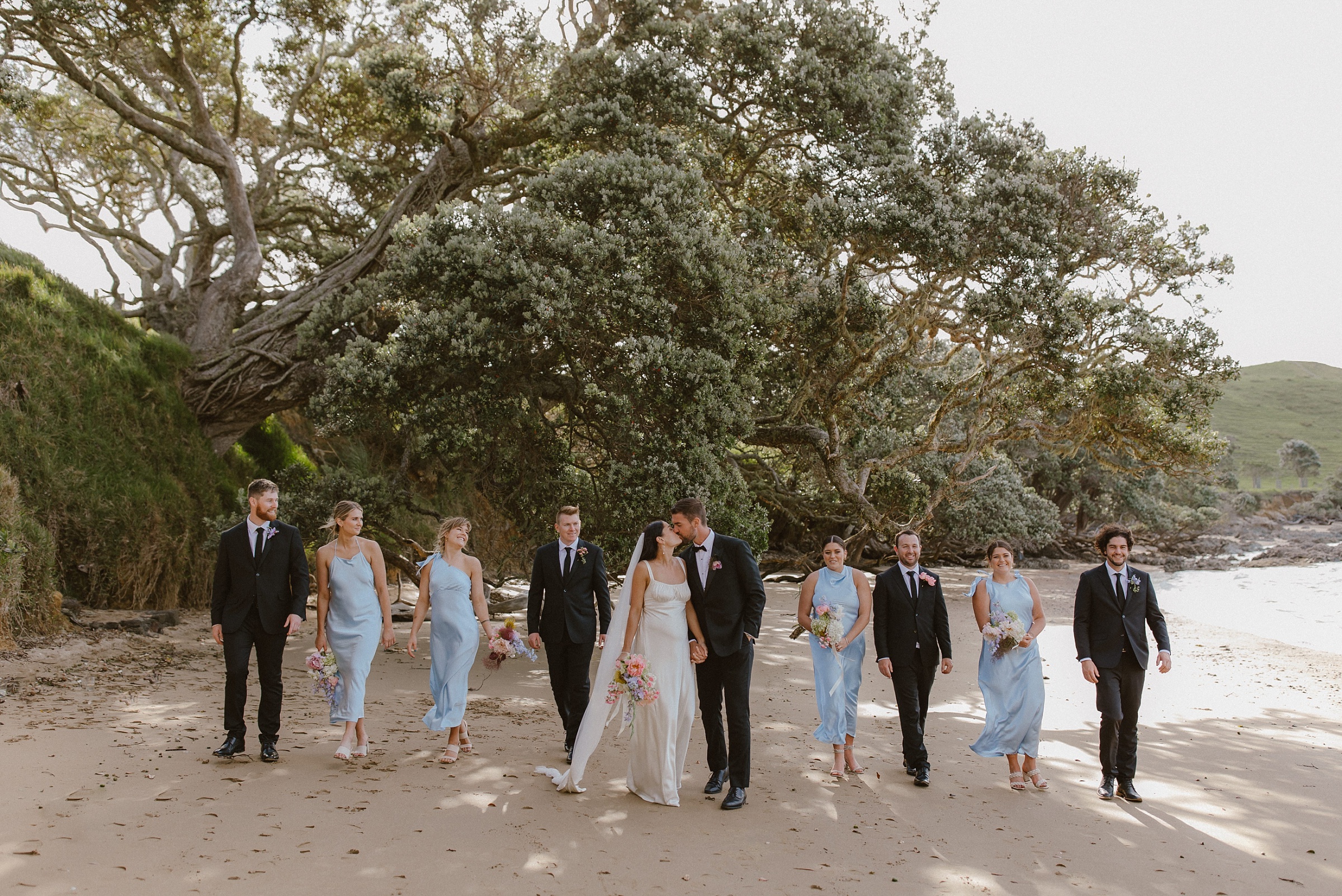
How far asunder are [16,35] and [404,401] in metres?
11.3

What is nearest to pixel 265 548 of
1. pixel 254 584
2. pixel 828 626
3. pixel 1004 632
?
pixel 254 584

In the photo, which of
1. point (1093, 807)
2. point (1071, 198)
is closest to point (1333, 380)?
point (1071, 198)

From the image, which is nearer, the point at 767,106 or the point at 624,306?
the point at 624,306

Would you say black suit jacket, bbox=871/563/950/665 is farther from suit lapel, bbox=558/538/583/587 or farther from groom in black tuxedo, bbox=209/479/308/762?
groom in black tuxedo, bbox=209/479/308/762

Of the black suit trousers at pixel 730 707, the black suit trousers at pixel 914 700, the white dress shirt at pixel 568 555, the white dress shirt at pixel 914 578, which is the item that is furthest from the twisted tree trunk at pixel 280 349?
the black suit trousers at pixel 914 700

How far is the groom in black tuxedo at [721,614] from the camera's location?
642 centimetres

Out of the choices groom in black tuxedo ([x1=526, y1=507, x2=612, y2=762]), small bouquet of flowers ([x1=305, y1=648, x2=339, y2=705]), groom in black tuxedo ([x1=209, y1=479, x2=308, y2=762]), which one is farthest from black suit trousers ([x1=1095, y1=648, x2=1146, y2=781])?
groom in black tuxedo ([x1=209, y1=479, x2=308, y2=762])

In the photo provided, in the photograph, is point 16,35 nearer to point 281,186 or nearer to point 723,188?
point 281,186

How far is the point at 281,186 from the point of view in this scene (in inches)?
987

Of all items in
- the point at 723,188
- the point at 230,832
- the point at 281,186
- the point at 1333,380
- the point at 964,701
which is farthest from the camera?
the point at 1333,380

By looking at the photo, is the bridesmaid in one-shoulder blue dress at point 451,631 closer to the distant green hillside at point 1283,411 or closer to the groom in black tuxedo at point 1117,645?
the groom in black tuxedo at point 1117,645

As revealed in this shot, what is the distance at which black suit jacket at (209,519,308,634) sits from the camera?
6.93 metres

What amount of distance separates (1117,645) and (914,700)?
5.13 feet

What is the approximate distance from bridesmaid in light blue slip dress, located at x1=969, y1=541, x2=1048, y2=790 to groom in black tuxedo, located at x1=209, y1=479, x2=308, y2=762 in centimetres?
524
